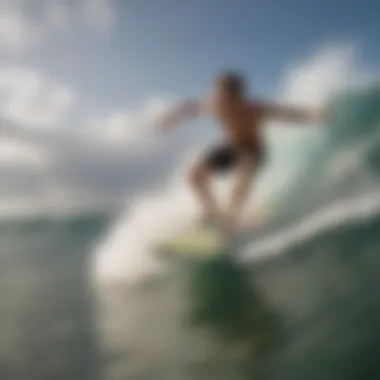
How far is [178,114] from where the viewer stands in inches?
61.5

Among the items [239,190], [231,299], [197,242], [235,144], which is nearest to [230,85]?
[235,144]

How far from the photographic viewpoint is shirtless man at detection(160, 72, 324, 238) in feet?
5.03

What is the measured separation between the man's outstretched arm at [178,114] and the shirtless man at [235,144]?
2 cm

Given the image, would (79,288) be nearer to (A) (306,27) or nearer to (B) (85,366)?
(B) (85,366)

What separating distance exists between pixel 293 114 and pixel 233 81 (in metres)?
0.15

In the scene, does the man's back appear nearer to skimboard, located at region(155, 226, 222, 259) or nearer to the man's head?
the man's head

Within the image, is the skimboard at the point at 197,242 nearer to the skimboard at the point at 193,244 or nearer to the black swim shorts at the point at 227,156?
the skimboard at the point at 193,244

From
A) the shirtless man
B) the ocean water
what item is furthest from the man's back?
the ocean water

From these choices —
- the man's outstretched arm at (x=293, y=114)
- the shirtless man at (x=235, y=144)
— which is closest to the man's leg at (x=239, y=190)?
the shirtless man at (x=235, y=144)

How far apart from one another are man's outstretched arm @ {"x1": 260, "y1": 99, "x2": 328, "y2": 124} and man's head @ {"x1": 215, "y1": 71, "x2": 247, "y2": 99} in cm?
6

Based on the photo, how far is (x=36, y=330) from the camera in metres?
1.51

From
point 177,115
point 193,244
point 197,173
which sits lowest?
point 193,244

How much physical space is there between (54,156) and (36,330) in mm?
380

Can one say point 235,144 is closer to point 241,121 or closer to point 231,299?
point 241,121
